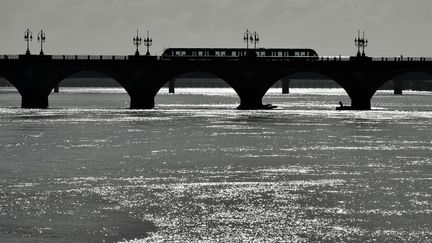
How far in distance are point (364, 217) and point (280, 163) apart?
2006cm

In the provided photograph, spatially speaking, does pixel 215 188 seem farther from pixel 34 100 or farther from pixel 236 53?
pixel 34 100

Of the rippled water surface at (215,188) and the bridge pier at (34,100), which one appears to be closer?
the rippled water surface at (215,188)

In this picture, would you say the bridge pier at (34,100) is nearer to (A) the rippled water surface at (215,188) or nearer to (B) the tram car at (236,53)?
(B) the tram car at (236,53)

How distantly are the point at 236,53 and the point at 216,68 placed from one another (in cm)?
637

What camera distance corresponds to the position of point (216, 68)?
134m

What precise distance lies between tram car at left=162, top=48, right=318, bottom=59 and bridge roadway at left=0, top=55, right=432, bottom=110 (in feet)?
7.06

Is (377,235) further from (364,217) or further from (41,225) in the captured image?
(41,225)

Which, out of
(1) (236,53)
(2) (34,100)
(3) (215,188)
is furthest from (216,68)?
(3) (215,188)

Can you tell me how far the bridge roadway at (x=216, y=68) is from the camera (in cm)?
13338

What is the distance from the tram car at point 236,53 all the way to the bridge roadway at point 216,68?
215cm

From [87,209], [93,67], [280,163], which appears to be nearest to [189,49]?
[93,67]

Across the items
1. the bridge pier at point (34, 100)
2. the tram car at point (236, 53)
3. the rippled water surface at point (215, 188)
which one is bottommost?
the rippled water surface at point (215, 188)

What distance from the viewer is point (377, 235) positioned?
3173cm

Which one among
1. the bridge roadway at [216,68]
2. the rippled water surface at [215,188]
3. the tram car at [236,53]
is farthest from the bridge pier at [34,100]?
the rippled water surface at [215,188]
